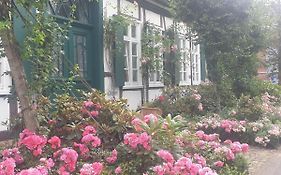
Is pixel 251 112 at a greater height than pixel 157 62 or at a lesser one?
lesser

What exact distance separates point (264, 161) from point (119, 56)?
548 cm

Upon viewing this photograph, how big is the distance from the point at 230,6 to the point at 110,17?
2.86 m

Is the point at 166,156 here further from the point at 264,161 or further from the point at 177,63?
the point at 177,63

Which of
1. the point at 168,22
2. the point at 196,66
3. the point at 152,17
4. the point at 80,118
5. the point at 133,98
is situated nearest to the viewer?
the point at 80,118

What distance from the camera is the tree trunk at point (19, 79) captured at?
4871 mm

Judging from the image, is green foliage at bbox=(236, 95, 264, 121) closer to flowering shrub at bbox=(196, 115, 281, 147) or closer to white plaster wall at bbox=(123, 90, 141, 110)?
flowering shrub at bbox=(196, 115, 281, 147)

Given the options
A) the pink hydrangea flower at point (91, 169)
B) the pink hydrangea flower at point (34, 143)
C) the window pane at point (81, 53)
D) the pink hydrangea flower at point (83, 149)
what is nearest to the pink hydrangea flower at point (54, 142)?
the pink hydrangea flower at point (34, 143)

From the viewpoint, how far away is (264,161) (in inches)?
278

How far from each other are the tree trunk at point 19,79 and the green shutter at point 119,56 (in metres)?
6.33

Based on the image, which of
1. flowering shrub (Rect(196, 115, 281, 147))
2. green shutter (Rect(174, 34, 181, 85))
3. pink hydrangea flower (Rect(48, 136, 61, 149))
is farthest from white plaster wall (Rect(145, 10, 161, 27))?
pink hydrangea flower (Rect(48, 136, 61, 149))

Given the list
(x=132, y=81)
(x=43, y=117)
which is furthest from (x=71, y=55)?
(x=43, y=117)

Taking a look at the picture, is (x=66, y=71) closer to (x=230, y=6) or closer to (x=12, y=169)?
(x=230, y=6)

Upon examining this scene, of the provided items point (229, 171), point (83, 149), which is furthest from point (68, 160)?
point (229, 171)

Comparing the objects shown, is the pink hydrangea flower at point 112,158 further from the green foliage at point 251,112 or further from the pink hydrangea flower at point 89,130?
the green foliage at point 251,112
